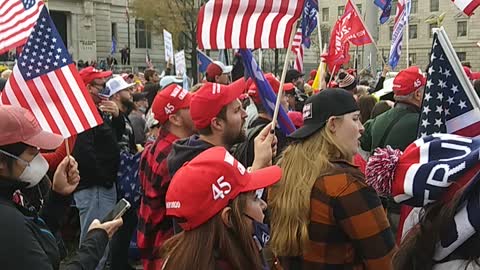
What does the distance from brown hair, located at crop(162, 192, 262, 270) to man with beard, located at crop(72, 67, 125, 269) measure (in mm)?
4076

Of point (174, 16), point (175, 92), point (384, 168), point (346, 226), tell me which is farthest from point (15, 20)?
point (174, 16)

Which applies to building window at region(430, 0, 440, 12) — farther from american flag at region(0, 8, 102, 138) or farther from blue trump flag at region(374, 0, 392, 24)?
american flag at region(0, 8, 102, 138)

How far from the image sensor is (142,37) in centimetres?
6172

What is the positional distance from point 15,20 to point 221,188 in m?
5.44

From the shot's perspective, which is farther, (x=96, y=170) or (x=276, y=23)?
(x=96, y=170)

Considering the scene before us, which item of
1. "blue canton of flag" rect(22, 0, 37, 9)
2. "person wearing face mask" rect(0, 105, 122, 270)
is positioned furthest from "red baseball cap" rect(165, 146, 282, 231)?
"blue canton of flag" rect(22, 0, 37, 9)

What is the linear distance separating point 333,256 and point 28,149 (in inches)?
65.7

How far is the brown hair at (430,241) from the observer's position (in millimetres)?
2166

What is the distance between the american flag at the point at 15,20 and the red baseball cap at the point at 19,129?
13.6 ft

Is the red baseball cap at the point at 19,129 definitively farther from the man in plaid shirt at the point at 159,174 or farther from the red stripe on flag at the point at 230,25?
the red stripe on flag at the point at 230,25

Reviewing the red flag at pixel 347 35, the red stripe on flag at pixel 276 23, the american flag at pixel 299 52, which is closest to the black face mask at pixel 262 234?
the red stripe on flag at pixel 276 23

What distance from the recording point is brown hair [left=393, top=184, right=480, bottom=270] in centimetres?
217

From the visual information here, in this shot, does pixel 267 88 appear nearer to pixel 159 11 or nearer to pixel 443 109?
pixel 443 109

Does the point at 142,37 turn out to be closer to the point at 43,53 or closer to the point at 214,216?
the point at 43,53
